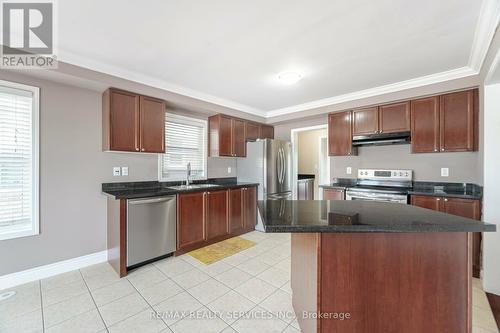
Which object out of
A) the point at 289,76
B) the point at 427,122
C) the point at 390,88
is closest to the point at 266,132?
the point at 289,76

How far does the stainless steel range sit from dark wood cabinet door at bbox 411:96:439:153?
1.62 feet

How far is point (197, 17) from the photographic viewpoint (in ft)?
5.86

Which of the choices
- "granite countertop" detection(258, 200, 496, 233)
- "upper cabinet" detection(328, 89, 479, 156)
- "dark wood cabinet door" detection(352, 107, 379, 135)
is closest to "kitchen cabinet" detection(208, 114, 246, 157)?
"upper cabinet" detection(328, 89, 479, 156)

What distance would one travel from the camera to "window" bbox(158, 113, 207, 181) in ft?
12.0

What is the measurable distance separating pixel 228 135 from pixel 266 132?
4.01 ft

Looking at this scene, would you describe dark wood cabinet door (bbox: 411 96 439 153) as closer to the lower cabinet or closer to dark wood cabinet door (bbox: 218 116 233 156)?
the lower cabinet

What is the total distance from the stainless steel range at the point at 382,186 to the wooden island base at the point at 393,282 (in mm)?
2116

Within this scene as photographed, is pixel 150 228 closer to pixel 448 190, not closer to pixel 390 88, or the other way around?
pixel 390 88

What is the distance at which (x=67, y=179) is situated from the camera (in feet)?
8.74

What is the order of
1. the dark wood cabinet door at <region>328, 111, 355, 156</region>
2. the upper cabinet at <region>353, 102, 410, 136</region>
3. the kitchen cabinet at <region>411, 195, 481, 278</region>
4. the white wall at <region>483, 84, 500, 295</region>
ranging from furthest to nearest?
1. the dark wood cabinet door at <region>328, 111, 355, 156</region>
2. the upper cabinet at <region>353, 102, 410, 136</region>
3. the kitchen cabinet at <region>411, 195, 481, 278</region>
4. the white wall at <region>483, 84, 500, 295</region>

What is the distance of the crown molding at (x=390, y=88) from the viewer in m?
2.74

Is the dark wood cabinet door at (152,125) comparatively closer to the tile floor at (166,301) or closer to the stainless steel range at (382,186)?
the tile floor at (166,301)

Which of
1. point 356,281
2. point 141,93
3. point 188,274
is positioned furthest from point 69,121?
point 356,281

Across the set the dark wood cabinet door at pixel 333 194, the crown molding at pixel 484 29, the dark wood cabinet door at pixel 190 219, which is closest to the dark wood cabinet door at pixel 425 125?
the crown molding at pixel 484 29
